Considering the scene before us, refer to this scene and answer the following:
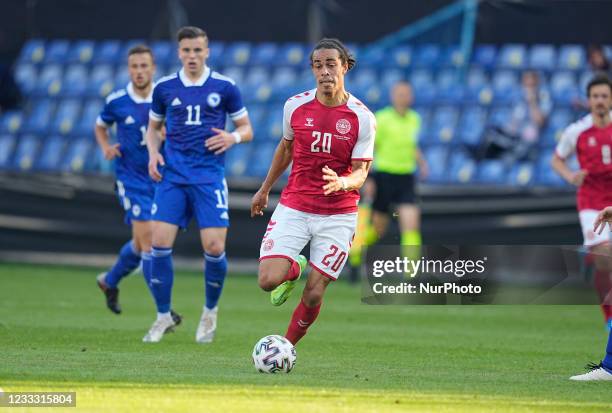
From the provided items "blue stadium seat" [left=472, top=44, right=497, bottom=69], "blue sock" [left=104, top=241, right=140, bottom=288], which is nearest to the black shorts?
"blue stadium seat" [left=472, top=44, right=497, bottom=69]

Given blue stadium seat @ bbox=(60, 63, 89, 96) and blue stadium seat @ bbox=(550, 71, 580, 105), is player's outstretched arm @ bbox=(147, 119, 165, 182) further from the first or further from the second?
blue stadium seat @ bbox=(60, 63, 89, 96)

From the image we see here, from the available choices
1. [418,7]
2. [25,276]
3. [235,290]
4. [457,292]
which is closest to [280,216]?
[457,292]

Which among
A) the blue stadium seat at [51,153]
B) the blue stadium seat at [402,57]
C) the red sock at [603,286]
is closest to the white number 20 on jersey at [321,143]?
the red sock at [603,286]

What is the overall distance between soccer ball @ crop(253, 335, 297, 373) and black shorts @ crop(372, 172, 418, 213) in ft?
27.5

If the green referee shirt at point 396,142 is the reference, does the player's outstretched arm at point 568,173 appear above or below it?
below

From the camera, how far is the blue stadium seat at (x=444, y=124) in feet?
63.8

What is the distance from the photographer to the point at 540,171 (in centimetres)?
1870

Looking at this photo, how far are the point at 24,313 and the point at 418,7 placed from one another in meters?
12.1

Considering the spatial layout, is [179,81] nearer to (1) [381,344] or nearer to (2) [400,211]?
(1) [381,344]

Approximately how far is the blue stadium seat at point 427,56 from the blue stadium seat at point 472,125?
1332 millimetres

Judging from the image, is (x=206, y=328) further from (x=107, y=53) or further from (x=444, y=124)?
(x=107, y=53)

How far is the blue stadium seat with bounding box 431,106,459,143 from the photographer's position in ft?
63.8

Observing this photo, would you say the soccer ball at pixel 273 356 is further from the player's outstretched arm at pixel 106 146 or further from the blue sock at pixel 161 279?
the player's outstretched arm at pixel 106 146

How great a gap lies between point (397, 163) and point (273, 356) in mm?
8692
